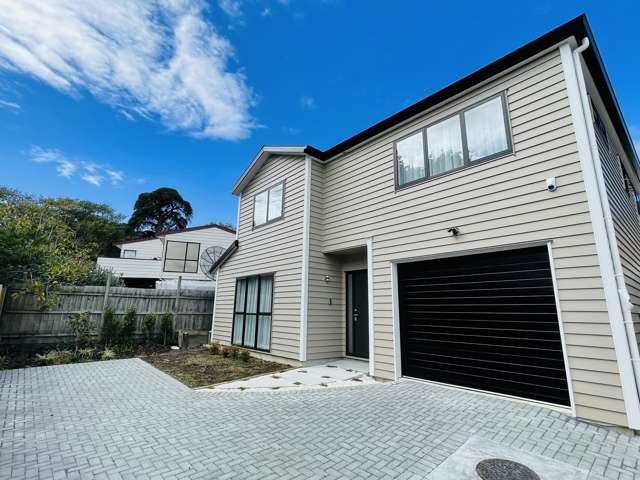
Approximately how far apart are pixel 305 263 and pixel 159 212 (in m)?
40.8

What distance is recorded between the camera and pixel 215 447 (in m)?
3.15

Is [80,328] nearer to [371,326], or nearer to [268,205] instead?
[268,205]

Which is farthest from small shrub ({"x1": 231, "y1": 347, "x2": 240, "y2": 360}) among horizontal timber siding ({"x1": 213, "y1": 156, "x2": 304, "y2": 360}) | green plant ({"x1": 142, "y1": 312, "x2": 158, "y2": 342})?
green plant ({"x1": 142, "y1": 312, "x2": 158, "y2": 342})

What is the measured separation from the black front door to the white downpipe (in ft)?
4.41

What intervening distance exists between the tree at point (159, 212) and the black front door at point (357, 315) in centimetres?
3935

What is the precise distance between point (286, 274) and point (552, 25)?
7189mm

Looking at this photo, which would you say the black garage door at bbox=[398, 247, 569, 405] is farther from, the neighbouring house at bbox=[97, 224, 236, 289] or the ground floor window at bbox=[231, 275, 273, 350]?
the neighbouring house at bbox=[97, 224, 236, 289]

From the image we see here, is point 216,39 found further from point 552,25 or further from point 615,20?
point 615,20

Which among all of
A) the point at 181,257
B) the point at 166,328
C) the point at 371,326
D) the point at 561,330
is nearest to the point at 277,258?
the point at 371,326

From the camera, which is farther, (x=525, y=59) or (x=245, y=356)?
(x=245, y=356)

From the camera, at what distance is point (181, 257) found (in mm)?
19188

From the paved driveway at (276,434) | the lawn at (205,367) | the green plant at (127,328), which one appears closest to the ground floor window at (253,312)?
the lawn at (205,367)

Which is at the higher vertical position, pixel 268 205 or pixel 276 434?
pixel 268 205

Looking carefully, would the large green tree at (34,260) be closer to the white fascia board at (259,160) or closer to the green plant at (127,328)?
the green plant at (127,328)
